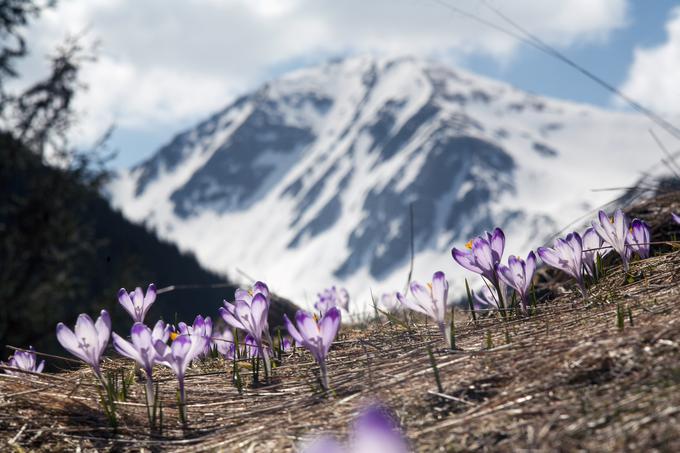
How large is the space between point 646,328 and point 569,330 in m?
0.42

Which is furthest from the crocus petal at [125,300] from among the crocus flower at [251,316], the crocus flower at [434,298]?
the crocus flower at [434,298]

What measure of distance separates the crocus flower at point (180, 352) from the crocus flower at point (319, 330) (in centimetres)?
39

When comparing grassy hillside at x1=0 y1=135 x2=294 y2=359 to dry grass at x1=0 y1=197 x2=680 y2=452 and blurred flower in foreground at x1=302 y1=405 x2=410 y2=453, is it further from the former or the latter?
blurred flower in foreground at x1=302 y1=405 x2=410 y2=453

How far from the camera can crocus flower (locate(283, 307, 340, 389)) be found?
271 centimetres

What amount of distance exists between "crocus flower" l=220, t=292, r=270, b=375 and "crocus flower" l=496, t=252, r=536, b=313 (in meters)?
1.15

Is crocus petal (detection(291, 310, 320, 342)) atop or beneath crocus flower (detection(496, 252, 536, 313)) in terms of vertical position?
beneath

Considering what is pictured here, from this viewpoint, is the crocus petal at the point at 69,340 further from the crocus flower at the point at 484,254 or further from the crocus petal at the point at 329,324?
the crocus flower at the point at 484,254

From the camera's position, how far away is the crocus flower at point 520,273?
11.3 ft

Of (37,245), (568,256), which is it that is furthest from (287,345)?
(37,245)

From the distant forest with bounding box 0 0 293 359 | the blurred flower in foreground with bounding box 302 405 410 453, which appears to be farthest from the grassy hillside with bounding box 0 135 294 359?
the blurred flower in foreground with bounding box 302 405 410 453

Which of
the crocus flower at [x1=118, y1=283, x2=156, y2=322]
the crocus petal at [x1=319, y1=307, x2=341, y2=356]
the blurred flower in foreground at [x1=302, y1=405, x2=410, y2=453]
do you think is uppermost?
the crocus flower at [x1=118, y1=283, x2=156, y2=322]

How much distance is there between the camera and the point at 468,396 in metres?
2.43

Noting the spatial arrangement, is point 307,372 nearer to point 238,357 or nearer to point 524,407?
point 238,357

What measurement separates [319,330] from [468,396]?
660 millimetres
